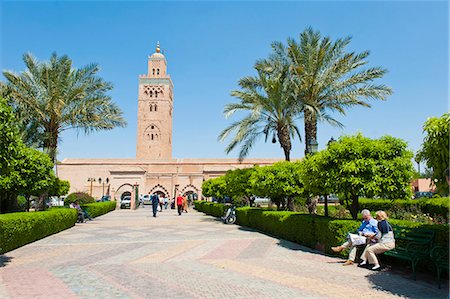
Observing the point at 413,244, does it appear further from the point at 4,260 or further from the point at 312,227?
the point at 4,260

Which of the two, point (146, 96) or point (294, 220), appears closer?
point (294, 220)

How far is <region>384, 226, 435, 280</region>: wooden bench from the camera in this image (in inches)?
246

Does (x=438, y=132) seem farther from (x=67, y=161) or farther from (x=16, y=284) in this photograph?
(x=67, y=161)

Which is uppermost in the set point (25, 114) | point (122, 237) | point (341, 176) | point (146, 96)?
point (146, 96)

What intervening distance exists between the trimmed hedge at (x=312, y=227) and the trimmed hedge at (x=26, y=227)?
24.4ft

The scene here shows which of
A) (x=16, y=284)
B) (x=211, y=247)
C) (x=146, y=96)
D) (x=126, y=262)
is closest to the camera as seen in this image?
(x=16, y=284)

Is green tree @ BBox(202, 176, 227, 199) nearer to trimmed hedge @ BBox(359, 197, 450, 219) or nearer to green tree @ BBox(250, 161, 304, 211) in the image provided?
trimmed hedge @ BBox(359, 197, 450, 219)

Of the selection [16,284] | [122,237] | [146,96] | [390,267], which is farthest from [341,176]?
[146,96]

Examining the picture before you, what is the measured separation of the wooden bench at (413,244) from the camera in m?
6.24

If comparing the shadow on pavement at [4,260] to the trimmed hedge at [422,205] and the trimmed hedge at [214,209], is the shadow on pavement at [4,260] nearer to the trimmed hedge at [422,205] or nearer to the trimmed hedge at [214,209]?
the trimmed hedge at [422,205]

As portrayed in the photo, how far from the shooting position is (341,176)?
27.5 feet

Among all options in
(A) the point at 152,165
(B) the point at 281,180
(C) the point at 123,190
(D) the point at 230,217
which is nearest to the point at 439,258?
(B) the point at 281,180

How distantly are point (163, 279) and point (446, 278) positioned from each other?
4716mm

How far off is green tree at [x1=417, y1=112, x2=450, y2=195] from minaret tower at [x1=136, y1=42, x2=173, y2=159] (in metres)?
58.0
